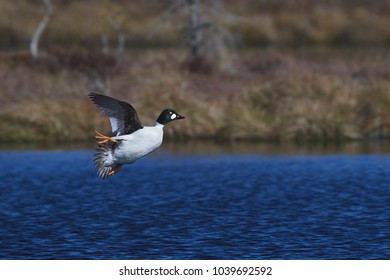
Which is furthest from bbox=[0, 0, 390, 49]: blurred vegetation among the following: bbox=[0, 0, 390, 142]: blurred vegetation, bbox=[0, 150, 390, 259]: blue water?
bbox=[0, 150, 390, 259]: blue water

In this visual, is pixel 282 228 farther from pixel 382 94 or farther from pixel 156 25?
pixel 156 25

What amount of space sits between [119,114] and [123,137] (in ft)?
1.76

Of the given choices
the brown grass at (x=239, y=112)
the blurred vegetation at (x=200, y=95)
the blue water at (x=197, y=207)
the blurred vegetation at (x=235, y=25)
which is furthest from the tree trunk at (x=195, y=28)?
the blurred vegetation at (x=235, y=25)

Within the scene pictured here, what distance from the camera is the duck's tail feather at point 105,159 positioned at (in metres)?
15.6

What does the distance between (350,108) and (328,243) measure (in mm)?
13333

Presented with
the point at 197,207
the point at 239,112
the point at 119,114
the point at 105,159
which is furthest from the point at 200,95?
the point at 105,159

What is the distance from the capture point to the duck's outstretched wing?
1535cm

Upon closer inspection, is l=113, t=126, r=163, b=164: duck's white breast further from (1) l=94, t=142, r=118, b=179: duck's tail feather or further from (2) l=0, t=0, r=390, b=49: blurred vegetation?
(2) l=0, t=0, r=390, b=49: blurred vegetation

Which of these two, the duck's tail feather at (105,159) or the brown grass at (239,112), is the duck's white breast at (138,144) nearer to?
the duck's tail feather at (105,159)

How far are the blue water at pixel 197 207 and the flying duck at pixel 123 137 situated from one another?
1471 millimetres

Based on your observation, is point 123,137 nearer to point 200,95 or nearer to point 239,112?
point 239,112

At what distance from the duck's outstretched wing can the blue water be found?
1959 mm

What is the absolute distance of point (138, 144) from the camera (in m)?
15.0
